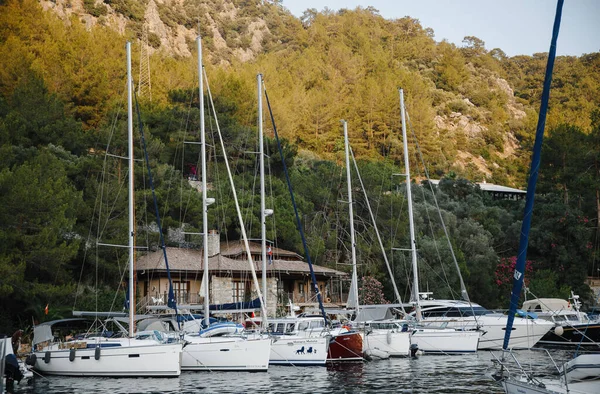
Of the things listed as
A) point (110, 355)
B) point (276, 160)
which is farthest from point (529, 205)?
point (276, 160)

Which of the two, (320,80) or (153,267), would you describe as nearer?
(153,267)

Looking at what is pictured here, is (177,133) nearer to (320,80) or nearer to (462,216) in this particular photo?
(462,216)

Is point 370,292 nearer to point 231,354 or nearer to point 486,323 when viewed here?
point 486,323

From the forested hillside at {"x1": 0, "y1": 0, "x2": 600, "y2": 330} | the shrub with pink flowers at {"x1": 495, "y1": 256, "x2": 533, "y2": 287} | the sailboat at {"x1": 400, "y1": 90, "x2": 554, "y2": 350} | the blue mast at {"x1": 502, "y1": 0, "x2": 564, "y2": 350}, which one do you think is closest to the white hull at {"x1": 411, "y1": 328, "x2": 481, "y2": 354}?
the sailboat at {"x1": 400, "y1": 90, "x2": 554, "y2": 350}

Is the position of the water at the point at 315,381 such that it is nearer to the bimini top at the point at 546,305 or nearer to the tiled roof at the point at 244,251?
the bimini top at the point at 546,305

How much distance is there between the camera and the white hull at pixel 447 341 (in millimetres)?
33375

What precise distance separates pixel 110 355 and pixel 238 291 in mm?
18539

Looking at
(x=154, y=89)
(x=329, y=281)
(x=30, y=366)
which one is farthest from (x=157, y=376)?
(x=154, y=89)

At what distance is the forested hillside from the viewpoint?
120 feet

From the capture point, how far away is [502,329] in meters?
35.8

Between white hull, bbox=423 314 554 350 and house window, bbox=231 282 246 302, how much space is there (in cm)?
1271

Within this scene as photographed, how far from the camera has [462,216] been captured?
6394 cm

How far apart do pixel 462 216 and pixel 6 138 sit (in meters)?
39.0

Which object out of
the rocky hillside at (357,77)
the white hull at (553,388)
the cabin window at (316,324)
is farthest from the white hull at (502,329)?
the rocky hillside at (357,77)
